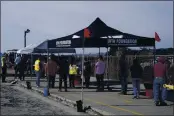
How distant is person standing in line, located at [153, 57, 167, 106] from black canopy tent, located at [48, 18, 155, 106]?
5.92 metres

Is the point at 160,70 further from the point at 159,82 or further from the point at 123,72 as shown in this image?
the point at 123,72

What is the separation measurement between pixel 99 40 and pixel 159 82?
6321mm

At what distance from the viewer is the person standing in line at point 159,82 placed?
13.0 m

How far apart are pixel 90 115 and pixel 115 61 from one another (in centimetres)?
1788

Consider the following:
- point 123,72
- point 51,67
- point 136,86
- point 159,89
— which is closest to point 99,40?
point 123,72

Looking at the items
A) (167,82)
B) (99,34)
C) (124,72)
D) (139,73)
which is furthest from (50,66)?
(167,82)

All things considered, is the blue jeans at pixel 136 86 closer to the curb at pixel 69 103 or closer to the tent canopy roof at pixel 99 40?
the curb at pixel 69 103

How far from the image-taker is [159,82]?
13.1 meters

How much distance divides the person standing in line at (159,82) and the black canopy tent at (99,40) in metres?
5.92

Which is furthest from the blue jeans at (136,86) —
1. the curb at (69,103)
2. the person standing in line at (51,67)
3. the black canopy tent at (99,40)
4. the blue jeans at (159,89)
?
the person standing in line at (51,67)

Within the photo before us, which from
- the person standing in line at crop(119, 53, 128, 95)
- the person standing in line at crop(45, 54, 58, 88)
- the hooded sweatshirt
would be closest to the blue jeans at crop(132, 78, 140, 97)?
the person standing in line at crop(119, 53, 128, 95)

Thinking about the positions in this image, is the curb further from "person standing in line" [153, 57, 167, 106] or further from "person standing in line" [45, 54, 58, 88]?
"person standing in line" [153, 57, 167, 106]

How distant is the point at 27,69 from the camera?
35.5m

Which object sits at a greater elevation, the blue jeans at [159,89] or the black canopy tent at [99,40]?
the black canopy tent at [99,40]
